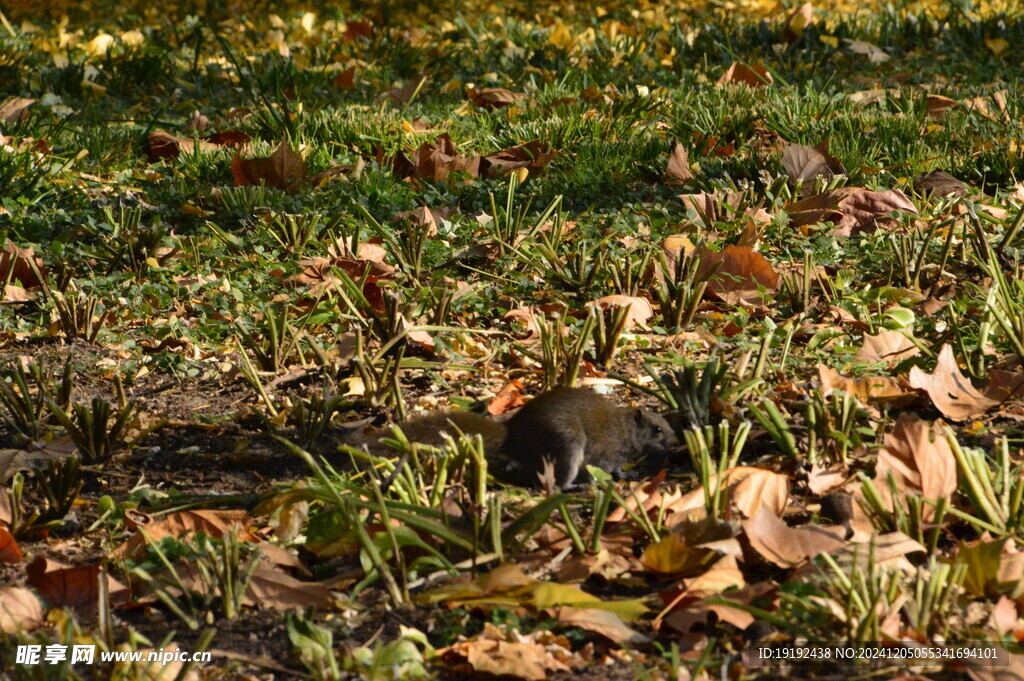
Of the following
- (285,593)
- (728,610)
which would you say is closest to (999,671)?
(728,610)

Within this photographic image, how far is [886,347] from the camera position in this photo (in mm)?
2771

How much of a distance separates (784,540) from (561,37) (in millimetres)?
4577

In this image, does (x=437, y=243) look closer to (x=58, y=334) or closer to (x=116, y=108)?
(x=58, y=334)

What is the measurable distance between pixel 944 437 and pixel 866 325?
826 millimetres

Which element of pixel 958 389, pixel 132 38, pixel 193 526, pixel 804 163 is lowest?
pixel 193 526

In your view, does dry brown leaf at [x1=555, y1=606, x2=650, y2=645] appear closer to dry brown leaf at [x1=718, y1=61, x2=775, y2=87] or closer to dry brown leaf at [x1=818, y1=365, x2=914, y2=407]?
dry brown leaf at [x1=818, y1=365, x2=914, y2=407]

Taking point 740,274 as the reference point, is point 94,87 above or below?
above

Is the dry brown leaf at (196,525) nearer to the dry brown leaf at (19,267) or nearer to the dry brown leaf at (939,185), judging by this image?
the dry brown leaf at (19,267)

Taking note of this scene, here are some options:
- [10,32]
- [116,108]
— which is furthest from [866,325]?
[10,32]

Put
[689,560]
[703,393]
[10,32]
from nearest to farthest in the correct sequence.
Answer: [689,560], [703,393], [10,32]

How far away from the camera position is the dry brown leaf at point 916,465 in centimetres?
206

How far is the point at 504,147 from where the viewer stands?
14.3ft

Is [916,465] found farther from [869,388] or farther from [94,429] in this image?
[94,429]

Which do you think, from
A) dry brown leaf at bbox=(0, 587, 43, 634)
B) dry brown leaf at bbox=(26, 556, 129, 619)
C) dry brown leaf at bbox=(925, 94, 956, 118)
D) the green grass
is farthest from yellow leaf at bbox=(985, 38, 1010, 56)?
dry brown leaf at bbox=(0, 587, 43, 634)
